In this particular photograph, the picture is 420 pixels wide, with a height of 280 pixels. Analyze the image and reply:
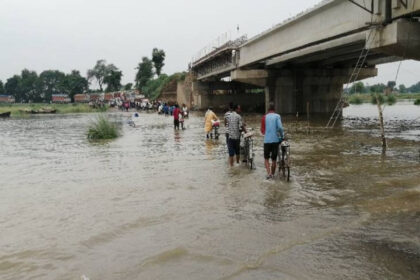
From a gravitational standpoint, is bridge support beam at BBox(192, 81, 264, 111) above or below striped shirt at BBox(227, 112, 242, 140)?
above

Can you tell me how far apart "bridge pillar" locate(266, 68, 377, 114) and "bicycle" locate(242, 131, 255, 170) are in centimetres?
2806

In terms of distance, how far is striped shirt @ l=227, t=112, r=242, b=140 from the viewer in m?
12.5

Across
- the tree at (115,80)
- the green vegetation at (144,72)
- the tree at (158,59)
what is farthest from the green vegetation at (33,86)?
the tree at (158,59)

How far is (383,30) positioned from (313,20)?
735cm

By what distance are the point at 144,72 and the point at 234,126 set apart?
307 ft

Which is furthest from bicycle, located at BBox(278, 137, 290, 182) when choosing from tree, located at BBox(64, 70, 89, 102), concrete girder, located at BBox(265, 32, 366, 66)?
tree, located at BBox(64, 70, 89, 102)

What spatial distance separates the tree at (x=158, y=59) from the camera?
96812 millimetres

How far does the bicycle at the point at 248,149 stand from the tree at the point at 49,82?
6528 inches

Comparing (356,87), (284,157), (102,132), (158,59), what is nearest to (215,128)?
(102,132)

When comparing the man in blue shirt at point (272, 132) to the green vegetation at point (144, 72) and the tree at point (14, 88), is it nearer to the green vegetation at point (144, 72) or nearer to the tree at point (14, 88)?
the green vegetation at point (144, 72)

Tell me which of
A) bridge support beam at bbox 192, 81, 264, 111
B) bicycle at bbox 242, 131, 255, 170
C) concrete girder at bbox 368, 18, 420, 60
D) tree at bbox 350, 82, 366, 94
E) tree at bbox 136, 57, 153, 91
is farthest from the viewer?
tree at bbox 136, 57, 153, 91

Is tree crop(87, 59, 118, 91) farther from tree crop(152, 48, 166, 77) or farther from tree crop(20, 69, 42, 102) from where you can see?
tree crop(152, 48, 166, 77)

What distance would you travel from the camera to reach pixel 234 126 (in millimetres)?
12453

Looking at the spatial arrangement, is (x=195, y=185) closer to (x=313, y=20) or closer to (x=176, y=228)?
(x=176, y=228)
